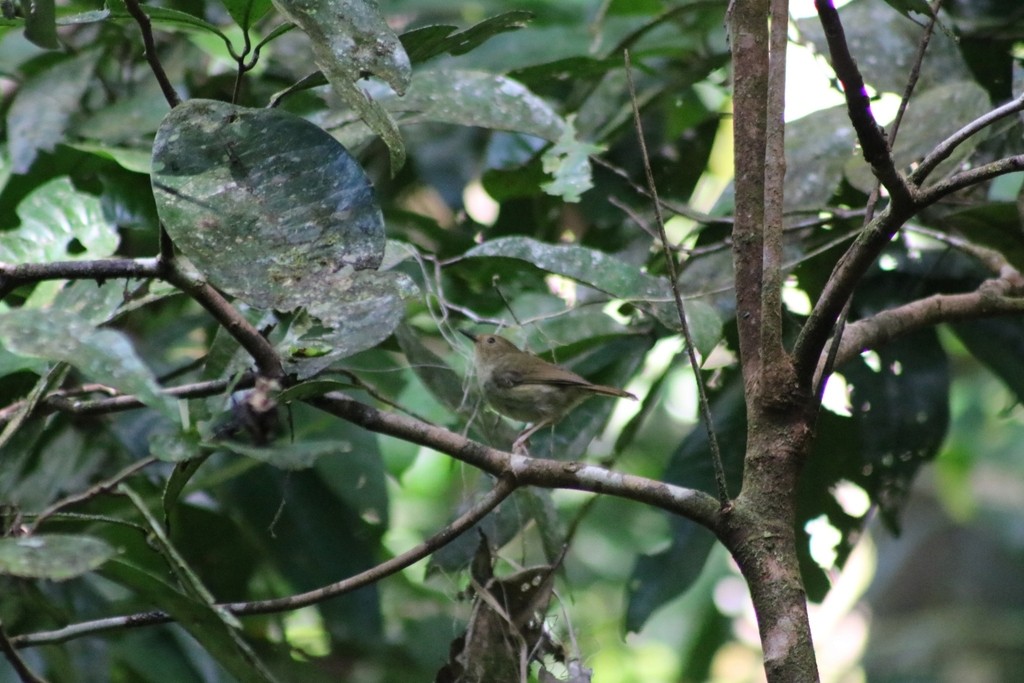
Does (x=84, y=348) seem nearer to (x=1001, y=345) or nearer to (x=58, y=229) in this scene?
(x=58, y=229)

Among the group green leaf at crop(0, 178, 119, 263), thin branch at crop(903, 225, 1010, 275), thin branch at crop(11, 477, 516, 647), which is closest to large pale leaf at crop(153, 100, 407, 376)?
thin branch at crop(11, 477, 516, 647)

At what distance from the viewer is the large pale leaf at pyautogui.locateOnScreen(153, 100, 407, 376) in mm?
1630

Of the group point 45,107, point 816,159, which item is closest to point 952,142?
point 816,159

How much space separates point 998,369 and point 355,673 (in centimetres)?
238

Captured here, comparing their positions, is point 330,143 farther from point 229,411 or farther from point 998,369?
point 998,369

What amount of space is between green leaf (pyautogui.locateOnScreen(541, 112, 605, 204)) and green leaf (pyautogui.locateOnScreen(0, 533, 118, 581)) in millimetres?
1416

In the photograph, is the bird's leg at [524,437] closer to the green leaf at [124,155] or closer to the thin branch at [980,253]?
the thin branch at [980,253]

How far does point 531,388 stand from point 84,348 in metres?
1.49

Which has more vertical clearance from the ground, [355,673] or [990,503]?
[990,503]

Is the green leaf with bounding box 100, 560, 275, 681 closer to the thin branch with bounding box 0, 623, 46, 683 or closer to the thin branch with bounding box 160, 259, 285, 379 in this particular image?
the thin branch with bounding box 0, 623, 46, 683

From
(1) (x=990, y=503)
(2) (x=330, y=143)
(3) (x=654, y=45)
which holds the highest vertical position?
(1) (x=990, y=503)

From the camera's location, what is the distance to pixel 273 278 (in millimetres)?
1638

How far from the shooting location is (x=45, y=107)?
9.75ft

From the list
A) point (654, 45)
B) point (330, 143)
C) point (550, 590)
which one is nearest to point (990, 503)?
point (654, 45)
